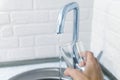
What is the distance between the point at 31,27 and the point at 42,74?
0.22m

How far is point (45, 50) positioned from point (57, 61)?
80mm

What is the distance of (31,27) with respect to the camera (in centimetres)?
94

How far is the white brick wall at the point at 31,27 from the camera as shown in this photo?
0.91 meters

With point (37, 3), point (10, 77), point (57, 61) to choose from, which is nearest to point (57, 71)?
point (57, 61)

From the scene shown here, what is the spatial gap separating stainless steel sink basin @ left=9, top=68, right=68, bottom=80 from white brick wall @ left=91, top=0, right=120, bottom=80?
0.69 feet

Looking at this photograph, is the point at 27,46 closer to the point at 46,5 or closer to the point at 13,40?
the point at 13,40

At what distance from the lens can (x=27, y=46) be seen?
0.96 meters

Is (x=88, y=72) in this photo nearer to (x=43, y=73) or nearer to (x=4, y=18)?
(x=43, y=73)

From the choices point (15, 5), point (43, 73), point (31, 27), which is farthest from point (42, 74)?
point (15, 5)

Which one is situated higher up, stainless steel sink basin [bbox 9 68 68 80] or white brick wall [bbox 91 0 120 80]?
white brick wall [bbox 91 0 120 80]

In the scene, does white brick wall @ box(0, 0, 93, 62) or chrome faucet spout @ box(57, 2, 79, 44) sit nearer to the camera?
chrome faucet spout @ box(57, 2, 79, 44)

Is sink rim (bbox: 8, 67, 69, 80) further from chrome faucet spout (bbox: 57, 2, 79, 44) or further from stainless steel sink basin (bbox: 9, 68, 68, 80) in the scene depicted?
chrome faucet spout (bbox: 57, 2, 79, 44)

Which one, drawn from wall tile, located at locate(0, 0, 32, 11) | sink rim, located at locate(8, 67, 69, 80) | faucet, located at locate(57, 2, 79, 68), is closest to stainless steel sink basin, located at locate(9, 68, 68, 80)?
sink rim, located at locate(8, 67, 69, 80)

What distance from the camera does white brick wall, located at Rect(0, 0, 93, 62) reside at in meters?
0.91
